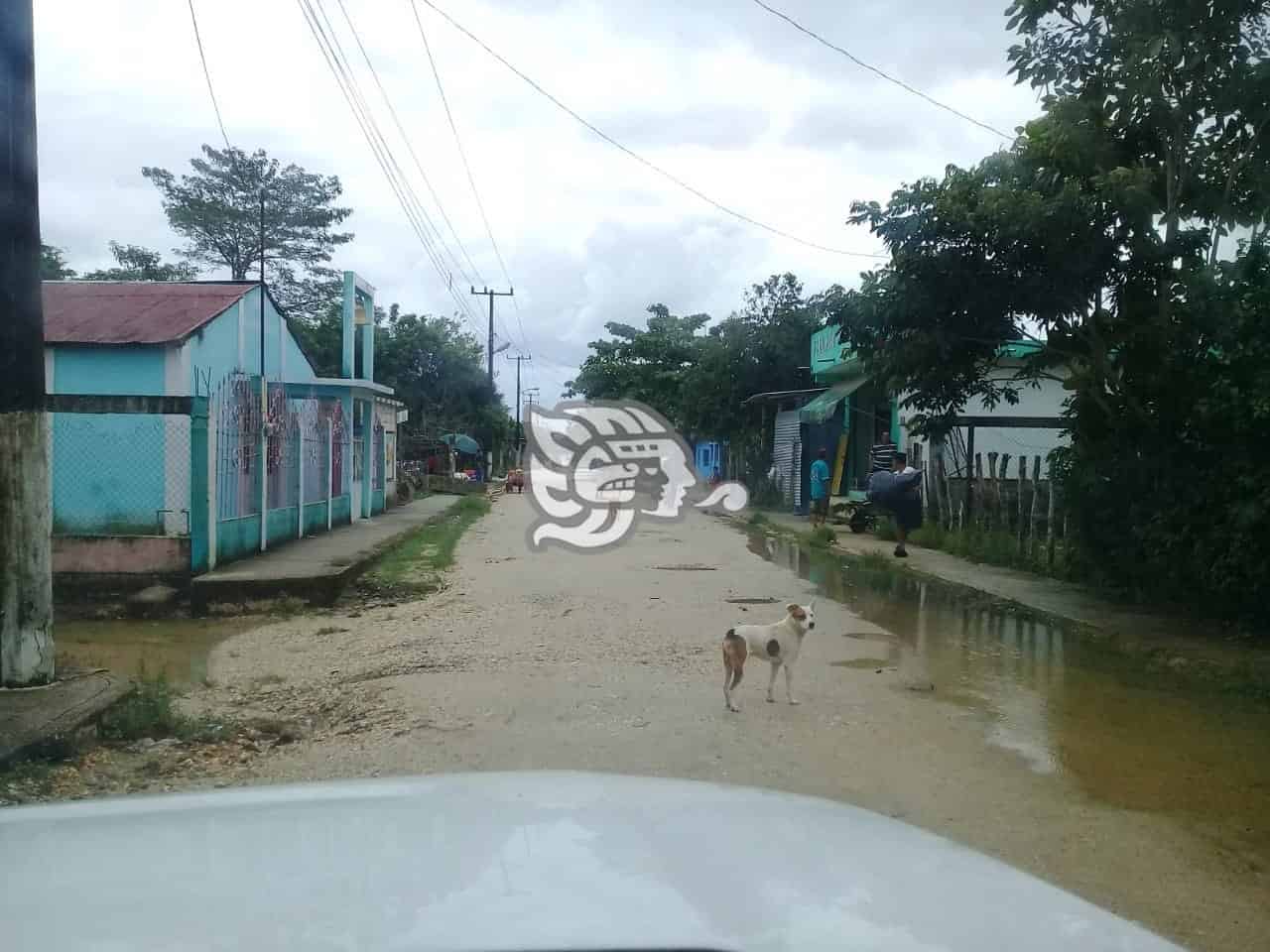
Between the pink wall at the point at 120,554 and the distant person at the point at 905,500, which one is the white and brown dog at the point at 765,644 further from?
the distant person at the point at 905,500

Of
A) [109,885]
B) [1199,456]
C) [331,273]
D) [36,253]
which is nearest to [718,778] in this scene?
[109,885]

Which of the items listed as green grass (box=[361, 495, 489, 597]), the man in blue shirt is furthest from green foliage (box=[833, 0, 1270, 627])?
the man in blue shirt

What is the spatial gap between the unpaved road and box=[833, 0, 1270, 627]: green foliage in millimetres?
2982

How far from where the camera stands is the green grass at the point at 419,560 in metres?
13.2

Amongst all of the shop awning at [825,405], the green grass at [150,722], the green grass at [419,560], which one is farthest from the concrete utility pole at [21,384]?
the shop awning at [825,405]

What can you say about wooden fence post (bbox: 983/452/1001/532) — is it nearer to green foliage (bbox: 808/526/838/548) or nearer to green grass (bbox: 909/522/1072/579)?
green grass (bbox: 909/522/1072/579)

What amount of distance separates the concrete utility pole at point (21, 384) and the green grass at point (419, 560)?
6037 millimetres

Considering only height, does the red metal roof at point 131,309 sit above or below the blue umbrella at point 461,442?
above

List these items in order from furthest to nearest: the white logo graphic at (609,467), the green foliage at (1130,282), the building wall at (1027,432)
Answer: the white logo graphic at (609,467) < the building wall at (1027,432) < the green foliage at (1130,282)

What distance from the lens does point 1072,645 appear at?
10133 mm

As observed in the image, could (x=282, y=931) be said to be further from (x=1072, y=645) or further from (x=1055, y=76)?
(x=1055, y=76)

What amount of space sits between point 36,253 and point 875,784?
5.72 meters

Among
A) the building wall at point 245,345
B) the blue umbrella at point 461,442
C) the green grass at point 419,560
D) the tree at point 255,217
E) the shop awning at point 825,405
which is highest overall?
the tree at point 255,217

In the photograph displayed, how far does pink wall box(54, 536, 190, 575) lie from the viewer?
11.3m
